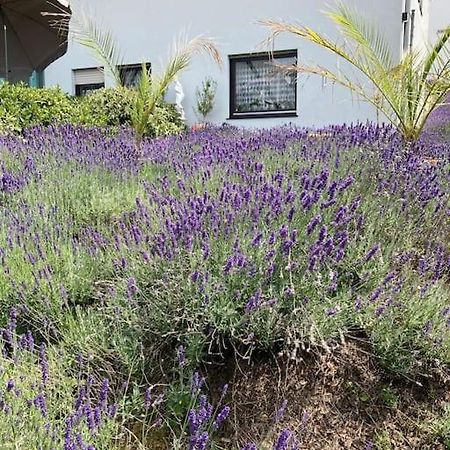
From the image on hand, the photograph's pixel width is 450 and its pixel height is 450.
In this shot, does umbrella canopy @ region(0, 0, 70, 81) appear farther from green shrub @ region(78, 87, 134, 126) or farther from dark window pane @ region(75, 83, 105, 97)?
dark window pane @ region(75, 83, 105, 97)

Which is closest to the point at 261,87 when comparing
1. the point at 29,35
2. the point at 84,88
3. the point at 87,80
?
the point at 87,80

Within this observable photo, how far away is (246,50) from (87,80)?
186 inches

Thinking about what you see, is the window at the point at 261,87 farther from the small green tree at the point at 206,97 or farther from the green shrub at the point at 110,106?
the green shrub at the point at 110,106

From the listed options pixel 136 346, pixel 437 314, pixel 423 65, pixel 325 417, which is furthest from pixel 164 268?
pixel 423 65

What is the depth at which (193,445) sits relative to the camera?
1.45m

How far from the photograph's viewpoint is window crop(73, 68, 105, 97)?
14.0m

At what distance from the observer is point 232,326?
2.07 meters

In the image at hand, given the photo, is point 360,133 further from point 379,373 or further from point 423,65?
point 379,373

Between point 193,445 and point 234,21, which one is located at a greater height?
point 234,21

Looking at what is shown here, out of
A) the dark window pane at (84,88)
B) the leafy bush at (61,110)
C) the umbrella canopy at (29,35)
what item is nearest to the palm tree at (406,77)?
the leafy bush at (61,110)

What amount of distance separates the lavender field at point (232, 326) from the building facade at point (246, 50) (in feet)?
29.8

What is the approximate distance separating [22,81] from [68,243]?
6.27m

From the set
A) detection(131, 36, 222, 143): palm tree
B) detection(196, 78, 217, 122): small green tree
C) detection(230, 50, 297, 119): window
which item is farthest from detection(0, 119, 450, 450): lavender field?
detection(196, 78, 217, 122): small green tree

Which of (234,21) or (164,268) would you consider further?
(234,21)
